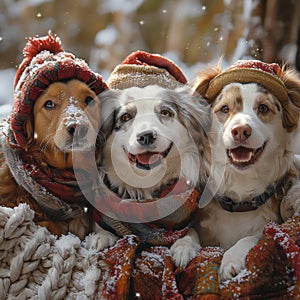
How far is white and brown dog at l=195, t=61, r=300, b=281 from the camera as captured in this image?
0.82 metres

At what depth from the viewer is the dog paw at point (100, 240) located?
0.79 m

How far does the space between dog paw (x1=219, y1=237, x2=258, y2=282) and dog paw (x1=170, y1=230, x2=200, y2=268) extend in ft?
0.18

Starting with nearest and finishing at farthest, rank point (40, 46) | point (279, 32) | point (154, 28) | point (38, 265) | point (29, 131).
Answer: point (38, 265) → point (29, 131) → point (40, 46) → point (279, 32) → point (154, 28)

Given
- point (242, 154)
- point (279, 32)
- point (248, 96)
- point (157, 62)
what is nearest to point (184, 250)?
point (242, 154)

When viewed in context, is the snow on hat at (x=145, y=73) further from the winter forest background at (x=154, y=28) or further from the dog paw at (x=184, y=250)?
the winter forest background at (x=154, y=28)

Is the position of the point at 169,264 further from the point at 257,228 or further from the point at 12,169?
the point at 12,169

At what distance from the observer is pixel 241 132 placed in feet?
2.54

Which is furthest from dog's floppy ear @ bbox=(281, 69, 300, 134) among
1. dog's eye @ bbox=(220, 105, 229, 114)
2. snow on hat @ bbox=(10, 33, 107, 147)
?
snow on hat @ bbox=(10, 33, 107, 147)

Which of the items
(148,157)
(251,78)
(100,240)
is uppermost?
(251,78)

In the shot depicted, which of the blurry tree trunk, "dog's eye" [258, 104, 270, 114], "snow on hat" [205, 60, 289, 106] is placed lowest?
the blurry tree trunk

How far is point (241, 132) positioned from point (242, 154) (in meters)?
0.05

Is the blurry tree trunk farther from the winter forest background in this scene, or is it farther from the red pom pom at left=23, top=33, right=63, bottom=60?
the red pom pom at left=23, top=33, right=63, bottom=60

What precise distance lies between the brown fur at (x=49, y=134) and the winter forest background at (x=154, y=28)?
2.51 feet

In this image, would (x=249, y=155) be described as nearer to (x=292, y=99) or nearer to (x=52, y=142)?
(x=292, y=99)
